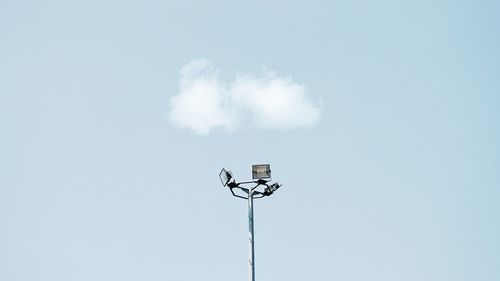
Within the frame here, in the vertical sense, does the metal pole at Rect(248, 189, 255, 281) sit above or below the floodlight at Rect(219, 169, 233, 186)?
below

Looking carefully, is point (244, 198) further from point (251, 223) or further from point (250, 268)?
point (250, 268)

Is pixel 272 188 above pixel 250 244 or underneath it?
above

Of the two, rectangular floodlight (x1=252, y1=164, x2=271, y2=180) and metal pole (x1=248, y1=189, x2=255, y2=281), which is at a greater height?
rectangular floodlight (x1=252, y1=164, x2=271, y2=180)

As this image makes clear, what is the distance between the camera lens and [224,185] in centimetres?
1753

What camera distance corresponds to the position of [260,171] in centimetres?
1716

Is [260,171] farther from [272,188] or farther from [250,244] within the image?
[250,244]

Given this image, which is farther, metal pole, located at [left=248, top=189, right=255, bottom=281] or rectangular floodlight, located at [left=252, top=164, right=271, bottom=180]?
rectangular floodlight, located at [left=252, top=164, right=271, bottom=180]

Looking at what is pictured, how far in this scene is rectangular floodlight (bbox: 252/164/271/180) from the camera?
17.1 m

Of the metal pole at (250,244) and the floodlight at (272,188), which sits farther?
the floodlight at (272,188)

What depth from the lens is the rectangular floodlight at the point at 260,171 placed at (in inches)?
674

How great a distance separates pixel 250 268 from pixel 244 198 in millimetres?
2531

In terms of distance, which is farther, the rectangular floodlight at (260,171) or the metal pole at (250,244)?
the rectangular floodlight at (260,171)

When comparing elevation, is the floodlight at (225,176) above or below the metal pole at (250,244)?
above

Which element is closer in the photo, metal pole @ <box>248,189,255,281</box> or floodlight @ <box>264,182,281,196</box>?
metal pole @ <box>248,189,255,281</box>
